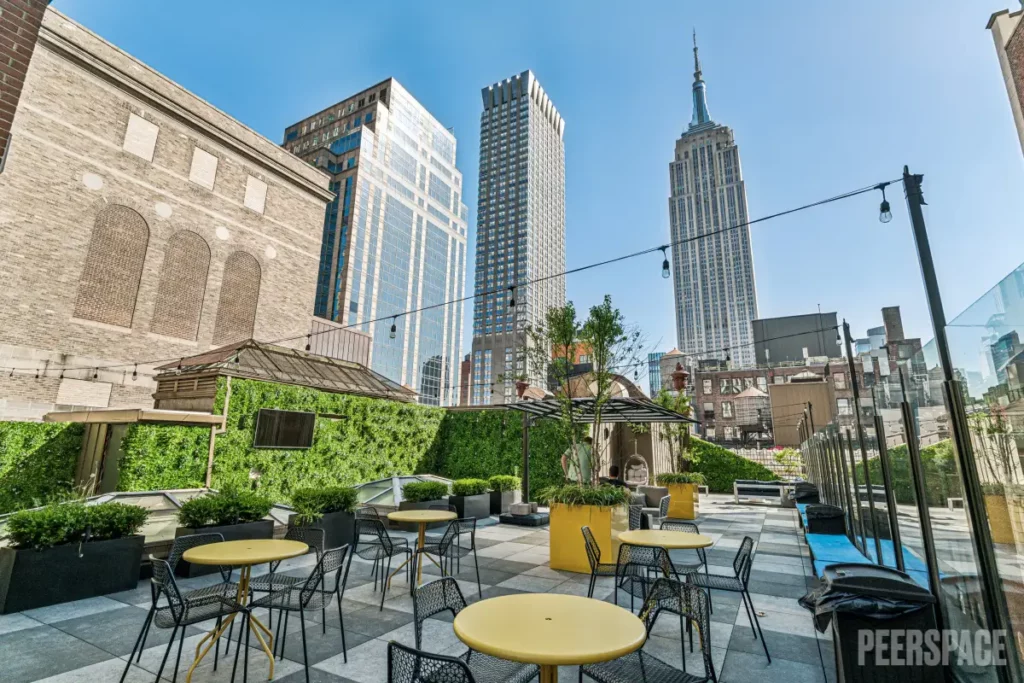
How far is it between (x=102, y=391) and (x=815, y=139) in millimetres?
22717

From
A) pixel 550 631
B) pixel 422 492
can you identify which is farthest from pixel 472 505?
pixel 550 631

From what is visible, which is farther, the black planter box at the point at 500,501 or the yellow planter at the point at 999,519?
the black planter box at the point at 500,501

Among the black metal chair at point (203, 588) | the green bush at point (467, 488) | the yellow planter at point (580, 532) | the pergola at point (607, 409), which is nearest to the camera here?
the black metal chair at point (203, 588)

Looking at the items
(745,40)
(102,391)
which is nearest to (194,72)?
(102,391)

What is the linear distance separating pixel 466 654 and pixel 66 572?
5.24m

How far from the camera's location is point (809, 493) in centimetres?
1198

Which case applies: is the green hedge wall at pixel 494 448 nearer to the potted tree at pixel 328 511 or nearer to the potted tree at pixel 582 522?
the potted tree at pixel 582 522

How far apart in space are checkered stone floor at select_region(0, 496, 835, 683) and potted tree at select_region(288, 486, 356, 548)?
0.72 meters

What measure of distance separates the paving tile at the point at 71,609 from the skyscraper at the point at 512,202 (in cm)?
10637

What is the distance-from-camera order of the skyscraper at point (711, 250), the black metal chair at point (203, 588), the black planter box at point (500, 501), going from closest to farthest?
the black metal chair at point (203, 588) → the black planter box at point (500, 501) → the skyscraper at point (711, 250)

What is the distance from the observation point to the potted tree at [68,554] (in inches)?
189

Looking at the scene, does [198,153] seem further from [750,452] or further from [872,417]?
[750,452]

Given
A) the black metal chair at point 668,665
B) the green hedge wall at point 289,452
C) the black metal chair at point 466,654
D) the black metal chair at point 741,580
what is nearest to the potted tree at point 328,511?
the green hedge wall at point 289,452

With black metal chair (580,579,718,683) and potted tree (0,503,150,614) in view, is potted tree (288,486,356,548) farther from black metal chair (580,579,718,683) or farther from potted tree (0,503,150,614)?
black metal chair (580,579,718,683)
